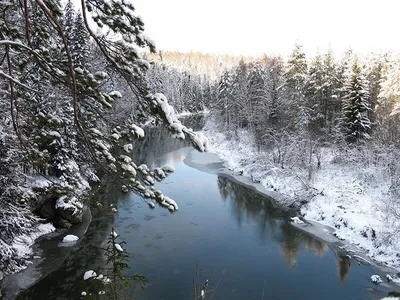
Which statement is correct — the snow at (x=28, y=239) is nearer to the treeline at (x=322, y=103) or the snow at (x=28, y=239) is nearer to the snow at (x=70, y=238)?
the snow at (x=70, y=238)

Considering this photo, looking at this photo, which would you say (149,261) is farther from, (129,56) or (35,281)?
(129,56)

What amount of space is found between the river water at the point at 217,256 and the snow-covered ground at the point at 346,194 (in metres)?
1.73

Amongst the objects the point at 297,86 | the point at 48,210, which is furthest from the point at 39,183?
the point at 297,86

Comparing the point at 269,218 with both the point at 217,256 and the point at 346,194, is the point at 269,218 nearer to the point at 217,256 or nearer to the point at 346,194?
the point at 346,194

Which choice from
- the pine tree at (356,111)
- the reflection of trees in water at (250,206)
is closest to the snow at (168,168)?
the reflection of trees in water at (250,206)

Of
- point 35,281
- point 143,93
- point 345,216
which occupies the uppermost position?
point 143,93

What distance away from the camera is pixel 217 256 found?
15.6 m

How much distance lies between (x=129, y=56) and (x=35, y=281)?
1261 cm

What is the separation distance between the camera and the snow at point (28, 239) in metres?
14.5

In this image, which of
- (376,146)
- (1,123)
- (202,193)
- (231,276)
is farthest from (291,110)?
(1,123)

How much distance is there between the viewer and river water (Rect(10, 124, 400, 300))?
510 inches

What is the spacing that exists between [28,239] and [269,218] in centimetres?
1347

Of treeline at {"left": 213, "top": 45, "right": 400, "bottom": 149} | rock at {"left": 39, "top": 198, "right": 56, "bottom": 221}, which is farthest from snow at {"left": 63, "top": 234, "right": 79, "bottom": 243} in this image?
treeline at {"left": 213, "top": 45, "right": 400, "bottom": 149}

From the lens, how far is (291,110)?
35375 millimetres
